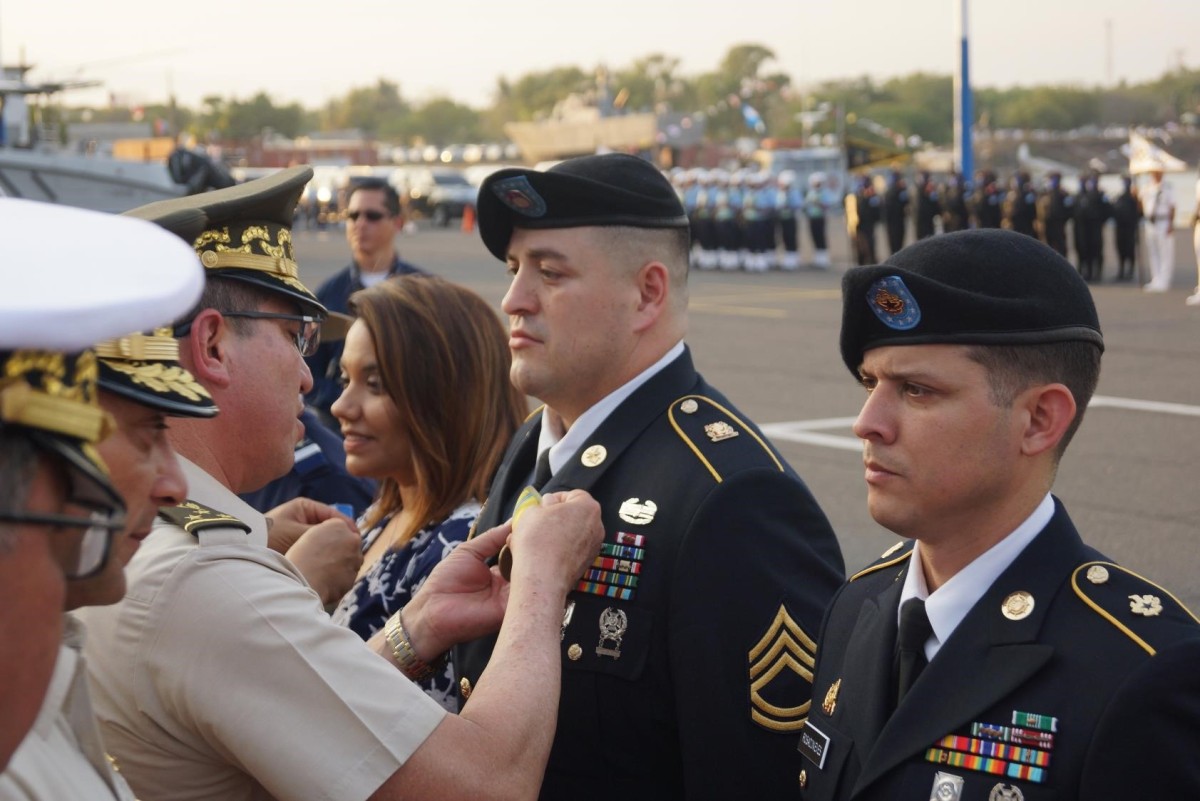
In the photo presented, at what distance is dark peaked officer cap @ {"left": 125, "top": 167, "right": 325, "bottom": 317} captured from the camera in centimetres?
269

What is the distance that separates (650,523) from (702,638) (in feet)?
0.89

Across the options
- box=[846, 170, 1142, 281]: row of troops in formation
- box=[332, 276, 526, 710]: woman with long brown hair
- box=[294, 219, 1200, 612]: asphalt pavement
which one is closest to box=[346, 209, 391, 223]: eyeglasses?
box=[294, 219, 1200, 612]: asphalt pavement

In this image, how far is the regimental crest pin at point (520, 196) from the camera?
3287 millimetres

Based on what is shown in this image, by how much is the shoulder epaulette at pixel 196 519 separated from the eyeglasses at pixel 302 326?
43 centimetres

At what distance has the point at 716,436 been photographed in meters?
3.13

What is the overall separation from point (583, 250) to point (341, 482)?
6.68 feet

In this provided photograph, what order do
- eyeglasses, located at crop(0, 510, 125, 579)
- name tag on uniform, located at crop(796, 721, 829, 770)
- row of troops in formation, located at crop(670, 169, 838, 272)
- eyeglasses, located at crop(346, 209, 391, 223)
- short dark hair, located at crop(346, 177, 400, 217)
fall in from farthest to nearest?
row of troops in formation, located at crop(670, 169, 838, 272), short dark hair, located at crop(346, 177, 400, 217), eyeglasses, located at crop(346, 209, 391, 223), name tag on uniform, located at crop(796, 721, 829, 770), eyeglasses, located at crop(0, 510, 125, 579)

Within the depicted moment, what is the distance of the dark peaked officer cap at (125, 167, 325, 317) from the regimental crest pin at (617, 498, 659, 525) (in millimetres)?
758

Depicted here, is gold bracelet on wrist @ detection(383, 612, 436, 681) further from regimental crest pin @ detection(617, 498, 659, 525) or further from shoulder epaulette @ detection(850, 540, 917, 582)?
shoulder epaulette @ detection(850, 540, 917, 582)

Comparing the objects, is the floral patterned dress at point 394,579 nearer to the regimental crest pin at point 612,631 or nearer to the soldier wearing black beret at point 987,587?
the regimental crest pin at point 612,631

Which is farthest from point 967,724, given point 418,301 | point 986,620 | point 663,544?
point 418,301

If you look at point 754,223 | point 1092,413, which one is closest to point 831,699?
point 1092,413

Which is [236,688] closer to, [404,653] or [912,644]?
[404,653]

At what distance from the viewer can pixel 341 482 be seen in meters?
5.07
